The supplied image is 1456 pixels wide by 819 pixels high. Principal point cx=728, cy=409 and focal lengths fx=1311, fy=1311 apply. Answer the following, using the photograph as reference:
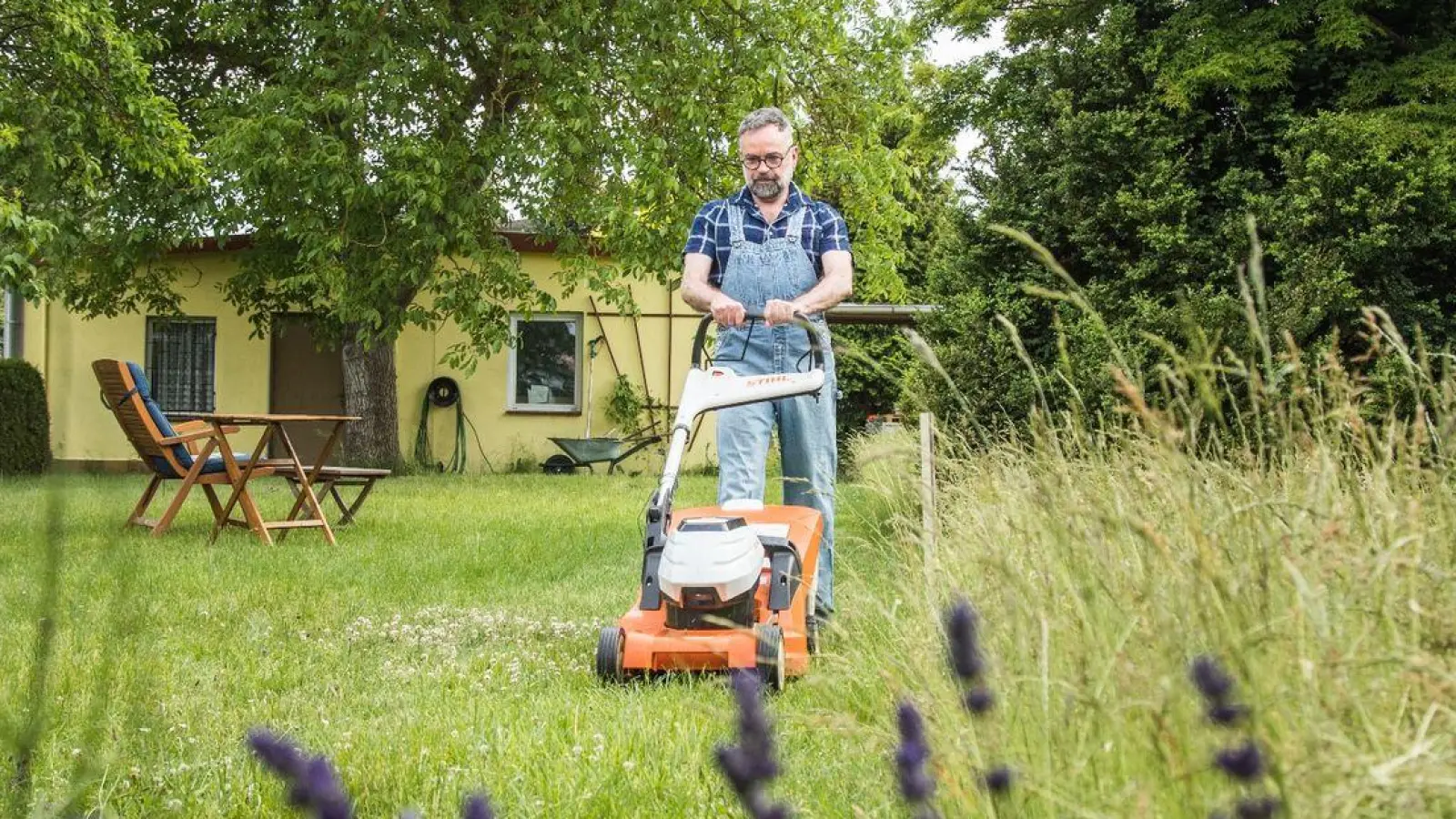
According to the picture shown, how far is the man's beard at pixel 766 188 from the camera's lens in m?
4.30

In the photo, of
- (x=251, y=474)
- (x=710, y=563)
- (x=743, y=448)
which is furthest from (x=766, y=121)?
(x=251, y=474)

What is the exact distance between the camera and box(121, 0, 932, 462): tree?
11555 mm

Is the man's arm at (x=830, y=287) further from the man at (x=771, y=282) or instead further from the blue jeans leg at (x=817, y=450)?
the blue jeans leg at (x=817, y=450)

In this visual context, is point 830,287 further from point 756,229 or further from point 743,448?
point 743,448

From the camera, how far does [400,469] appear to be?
15.1m

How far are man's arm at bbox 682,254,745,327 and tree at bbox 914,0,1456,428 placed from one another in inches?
55.2

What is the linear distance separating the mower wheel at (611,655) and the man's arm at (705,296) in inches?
38.3

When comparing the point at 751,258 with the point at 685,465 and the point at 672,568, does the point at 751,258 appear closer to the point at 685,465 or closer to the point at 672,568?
the point at 672,568

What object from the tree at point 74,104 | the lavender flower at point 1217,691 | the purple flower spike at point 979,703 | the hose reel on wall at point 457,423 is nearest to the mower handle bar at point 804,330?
the purple flower spike at point 979,703

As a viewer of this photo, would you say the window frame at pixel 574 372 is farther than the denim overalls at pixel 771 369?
Yes

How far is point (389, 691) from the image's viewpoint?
11.6 feet

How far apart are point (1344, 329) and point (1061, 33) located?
258 centimetres

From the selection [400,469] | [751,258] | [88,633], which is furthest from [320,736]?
[400,469]

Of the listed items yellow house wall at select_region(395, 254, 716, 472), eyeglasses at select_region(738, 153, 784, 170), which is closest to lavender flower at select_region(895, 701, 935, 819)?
eyeglasses at select_region(738, 153, 784, 170)
